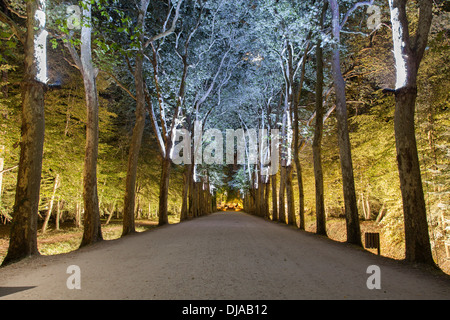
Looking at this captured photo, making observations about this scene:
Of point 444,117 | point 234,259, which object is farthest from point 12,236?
point 444,117

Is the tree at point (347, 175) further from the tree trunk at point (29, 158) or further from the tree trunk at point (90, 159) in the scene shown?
the tree trunk at point (29, 158)

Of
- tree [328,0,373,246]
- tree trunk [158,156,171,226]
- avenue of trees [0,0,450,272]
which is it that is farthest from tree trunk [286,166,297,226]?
tree [328,0,373,246]

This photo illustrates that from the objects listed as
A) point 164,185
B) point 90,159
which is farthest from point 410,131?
point 164,185

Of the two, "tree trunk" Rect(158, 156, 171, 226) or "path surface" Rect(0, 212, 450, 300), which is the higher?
"tree trunk" Rect(158, 156, 171, 226)

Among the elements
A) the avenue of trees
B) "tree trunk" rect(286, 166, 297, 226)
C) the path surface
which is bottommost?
the path surface

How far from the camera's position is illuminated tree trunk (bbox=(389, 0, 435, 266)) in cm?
578

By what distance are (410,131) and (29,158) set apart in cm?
921

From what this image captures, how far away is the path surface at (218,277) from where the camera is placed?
3.69 meters

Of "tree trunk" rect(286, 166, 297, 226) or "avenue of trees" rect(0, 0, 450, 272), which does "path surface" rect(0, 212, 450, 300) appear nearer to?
"avenue of trees" rect(0, 0, 450, 272)

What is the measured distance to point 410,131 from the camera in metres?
6.07

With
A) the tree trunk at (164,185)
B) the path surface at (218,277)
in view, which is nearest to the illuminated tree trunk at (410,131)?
the path surface at (218,277)

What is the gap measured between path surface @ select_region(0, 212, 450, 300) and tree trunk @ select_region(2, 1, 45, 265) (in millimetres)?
761

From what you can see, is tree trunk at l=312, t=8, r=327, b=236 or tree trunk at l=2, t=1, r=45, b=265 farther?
tree trunk at l=312, t=8, r=327, b=236

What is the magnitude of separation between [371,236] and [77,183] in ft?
51.5
